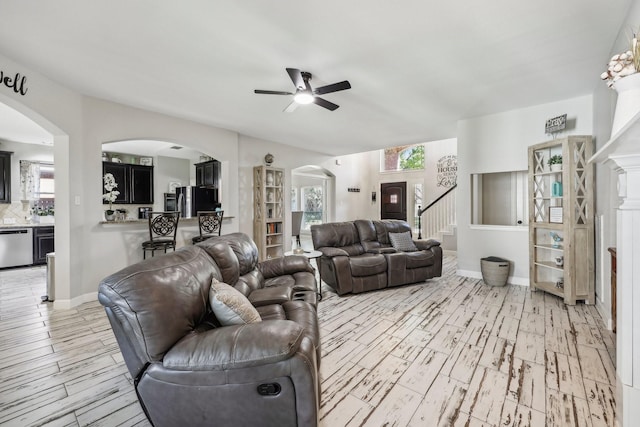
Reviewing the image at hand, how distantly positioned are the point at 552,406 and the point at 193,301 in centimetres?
220

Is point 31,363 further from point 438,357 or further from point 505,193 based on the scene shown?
point 505,193

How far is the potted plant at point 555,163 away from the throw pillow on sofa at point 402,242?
2.13 m

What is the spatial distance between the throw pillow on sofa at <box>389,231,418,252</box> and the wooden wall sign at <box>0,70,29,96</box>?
190 inches

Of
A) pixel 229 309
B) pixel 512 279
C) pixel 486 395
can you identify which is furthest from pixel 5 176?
pixel 512 279

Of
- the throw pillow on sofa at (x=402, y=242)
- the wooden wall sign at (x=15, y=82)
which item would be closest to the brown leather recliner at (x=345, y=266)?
the throw pillow on sofa at (x=402, y=242)

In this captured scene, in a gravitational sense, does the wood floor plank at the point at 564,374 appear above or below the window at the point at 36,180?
below

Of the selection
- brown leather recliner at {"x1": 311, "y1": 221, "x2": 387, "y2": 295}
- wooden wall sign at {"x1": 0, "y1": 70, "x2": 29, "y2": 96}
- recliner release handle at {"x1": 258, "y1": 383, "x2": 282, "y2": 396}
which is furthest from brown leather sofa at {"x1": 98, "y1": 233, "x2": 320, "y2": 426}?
wooden wall sign at {"x1": 0, "y1": 70, "x2": 29, "y2": 96}

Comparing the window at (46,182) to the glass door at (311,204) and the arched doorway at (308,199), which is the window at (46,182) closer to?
the arched doorway at (308,199)

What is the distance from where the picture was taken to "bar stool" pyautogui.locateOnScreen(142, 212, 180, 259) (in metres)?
3.96

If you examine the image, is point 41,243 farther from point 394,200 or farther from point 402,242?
→ point 394,200

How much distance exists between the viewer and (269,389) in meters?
1.18

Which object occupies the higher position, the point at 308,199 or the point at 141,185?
the point at 141,185

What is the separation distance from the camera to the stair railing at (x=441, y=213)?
7.10 meters

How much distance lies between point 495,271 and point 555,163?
167 cm
